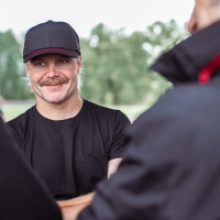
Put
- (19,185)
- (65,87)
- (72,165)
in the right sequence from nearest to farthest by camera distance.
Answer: (19,185), (72,165), (65,87)

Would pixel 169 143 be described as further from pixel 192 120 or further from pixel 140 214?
pixel 140 214

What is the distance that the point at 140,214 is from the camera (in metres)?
0.91

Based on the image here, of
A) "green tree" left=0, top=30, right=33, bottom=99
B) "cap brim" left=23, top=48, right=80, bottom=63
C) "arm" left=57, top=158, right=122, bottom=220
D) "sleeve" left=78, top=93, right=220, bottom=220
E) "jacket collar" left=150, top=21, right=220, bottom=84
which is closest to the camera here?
"sleeve" left=78, top=93, right=220, bottom=220

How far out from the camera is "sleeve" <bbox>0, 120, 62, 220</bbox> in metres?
1.07

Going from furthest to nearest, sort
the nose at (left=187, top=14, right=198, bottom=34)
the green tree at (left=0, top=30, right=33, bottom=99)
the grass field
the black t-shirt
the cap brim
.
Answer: the green tree at (left=0, top=30, right=33, bottom=99)
the grass field
the cap brim
the black t-shirt
the nose at (left=187, top=14, right=198, bottom=34)

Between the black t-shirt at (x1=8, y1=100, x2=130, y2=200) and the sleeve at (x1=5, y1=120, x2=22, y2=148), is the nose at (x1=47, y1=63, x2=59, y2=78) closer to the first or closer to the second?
the black t-shirt at (x1=8, y1=100, x2=130, y2=200)

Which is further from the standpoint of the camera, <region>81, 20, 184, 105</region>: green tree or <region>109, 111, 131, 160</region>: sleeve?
<region>81, 20, 184, 105</region>: green tree

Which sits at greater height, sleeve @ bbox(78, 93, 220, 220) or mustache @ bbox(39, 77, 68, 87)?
sleeve @ bbox(78, 93, 220, 220)

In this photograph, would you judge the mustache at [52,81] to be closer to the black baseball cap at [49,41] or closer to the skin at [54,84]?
the skin at [54,84]

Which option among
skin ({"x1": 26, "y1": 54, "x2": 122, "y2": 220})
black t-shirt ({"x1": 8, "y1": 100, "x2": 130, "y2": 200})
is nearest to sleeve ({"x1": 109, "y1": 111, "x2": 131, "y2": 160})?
black t-shirt ({"x1": 8, "y1": 100, "x2": 130, "y2": 200})

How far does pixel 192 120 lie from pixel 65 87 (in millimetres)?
1653

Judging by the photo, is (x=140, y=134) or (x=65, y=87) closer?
(x=140, y=134)

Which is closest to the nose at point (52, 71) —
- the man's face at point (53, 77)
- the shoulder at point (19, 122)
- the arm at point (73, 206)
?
the man's face at point (53, 77)

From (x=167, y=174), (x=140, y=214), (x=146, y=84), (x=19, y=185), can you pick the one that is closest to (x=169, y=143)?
(x=167, y=174)
